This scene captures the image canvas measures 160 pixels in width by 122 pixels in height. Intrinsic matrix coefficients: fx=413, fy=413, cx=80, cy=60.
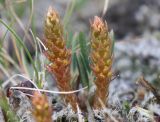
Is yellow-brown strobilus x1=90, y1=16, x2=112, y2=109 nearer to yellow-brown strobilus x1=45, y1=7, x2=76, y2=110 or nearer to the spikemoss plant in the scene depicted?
yellow-brown strobilus x1=45, y1=7, x2=76, y2=110

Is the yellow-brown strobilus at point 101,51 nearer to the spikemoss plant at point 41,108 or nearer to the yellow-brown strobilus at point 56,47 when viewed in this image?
the yellow-brown strobilus at point 56,47

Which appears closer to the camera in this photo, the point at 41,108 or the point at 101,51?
the point at 41,108

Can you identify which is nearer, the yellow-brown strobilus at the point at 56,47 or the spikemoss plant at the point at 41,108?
the spikemoss plant at the point at 41,108

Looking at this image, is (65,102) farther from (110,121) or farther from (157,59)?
(157,59)

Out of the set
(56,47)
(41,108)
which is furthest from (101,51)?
(41,108)

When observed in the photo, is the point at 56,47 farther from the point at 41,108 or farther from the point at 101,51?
the point at 41,108

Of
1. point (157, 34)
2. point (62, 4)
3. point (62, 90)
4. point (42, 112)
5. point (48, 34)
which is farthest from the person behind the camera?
point (62, 4)

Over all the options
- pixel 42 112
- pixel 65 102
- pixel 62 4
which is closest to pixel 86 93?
pixel 65 102

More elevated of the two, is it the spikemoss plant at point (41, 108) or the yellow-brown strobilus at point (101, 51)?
the yellow-brown strobilus at point (101, 51)

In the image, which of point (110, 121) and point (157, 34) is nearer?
point (110, 121)

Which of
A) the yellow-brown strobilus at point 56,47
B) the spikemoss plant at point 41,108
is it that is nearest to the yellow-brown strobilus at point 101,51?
the yellow-brown strobilus at point 56,47

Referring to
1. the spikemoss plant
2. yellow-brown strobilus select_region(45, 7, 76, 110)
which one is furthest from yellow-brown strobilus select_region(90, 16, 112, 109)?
the spikemoss plant
